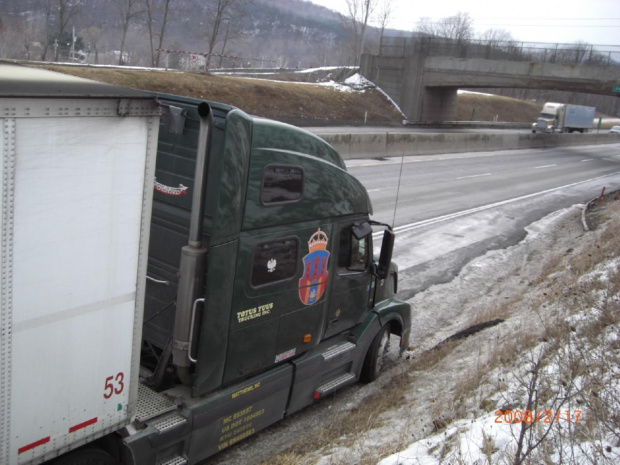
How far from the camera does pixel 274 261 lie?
577 centimetres

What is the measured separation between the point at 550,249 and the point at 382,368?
10405 mm

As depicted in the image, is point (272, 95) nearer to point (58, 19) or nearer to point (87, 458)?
point (58, 19)

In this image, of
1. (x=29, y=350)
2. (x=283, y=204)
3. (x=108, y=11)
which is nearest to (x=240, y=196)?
(x=283, y=204)

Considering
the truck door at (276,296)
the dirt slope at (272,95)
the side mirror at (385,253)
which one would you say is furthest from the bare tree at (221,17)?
the truck door at (276,296)

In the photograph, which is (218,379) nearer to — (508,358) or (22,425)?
(22,425)

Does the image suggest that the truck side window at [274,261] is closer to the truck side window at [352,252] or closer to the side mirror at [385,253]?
the truck side window at [352,252]

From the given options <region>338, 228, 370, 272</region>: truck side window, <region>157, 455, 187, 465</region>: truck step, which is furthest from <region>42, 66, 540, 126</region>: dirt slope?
<region>157, 455, 187, 465</region>: truck step

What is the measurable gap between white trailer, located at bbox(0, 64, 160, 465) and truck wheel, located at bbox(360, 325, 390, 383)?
3.99 metres

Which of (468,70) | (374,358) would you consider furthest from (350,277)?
(468,70)

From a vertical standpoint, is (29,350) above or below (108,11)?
below

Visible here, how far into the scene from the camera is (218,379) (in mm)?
5512

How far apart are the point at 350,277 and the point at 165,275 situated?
7.40 feet

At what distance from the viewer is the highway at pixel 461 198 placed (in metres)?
15.2

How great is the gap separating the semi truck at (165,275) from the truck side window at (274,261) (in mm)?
19
